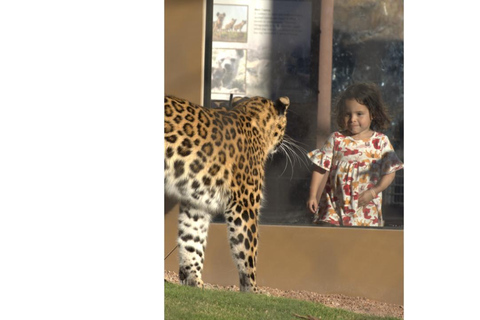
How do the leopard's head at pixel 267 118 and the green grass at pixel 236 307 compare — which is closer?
the green grass at pixel 236 307

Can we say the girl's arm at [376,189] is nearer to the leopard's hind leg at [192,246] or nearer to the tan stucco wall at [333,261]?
the tan stucco wall at [333,261]

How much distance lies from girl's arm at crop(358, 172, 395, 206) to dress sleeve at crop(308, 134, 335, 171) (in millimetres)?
352

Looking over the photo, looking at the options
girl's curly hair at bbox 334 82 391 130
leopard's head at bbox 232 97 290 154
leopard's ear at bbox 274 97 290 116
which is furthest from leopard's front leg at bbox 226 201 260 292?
girl's curly hair at bbox 334 82 391 130

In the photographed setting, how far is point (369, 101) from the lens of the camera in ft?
17.7

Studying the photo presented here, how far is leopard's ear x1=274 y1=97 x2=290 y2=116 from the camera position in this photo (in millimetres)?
5422

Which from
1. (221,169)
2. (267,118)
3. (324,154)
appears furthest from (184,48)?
(324,154)

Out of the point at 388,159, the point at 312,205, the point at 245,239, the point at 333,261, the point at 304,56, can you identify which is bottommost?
the point at 333,261

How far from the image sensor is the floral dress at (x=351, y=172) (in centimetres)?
541

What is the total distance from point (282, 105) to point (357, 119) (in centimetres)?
56

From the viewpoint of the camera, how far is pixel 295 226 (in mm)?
5434

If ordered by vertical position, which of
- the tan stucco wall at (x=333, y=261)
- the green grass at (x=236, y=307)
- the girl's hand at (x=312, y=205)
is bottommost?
the green grass at (x=236, y=307)

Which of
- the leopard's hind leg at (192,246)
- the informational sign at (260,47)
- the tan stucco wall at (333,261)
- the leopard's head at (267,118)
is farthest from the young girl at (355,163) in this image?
the leopard's hind leg at (192,246)

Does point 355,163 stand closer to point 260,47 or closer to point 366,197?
point 366,197

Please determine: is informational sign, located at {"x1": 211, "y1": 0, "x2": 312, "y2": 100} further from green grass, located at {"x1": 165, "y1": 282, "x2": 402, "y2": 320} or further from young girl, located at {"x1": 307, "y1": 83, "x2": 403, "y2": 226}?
green grass, located at {"x1": 165, "y1": 282, "x2": 402, "y2": 320}
